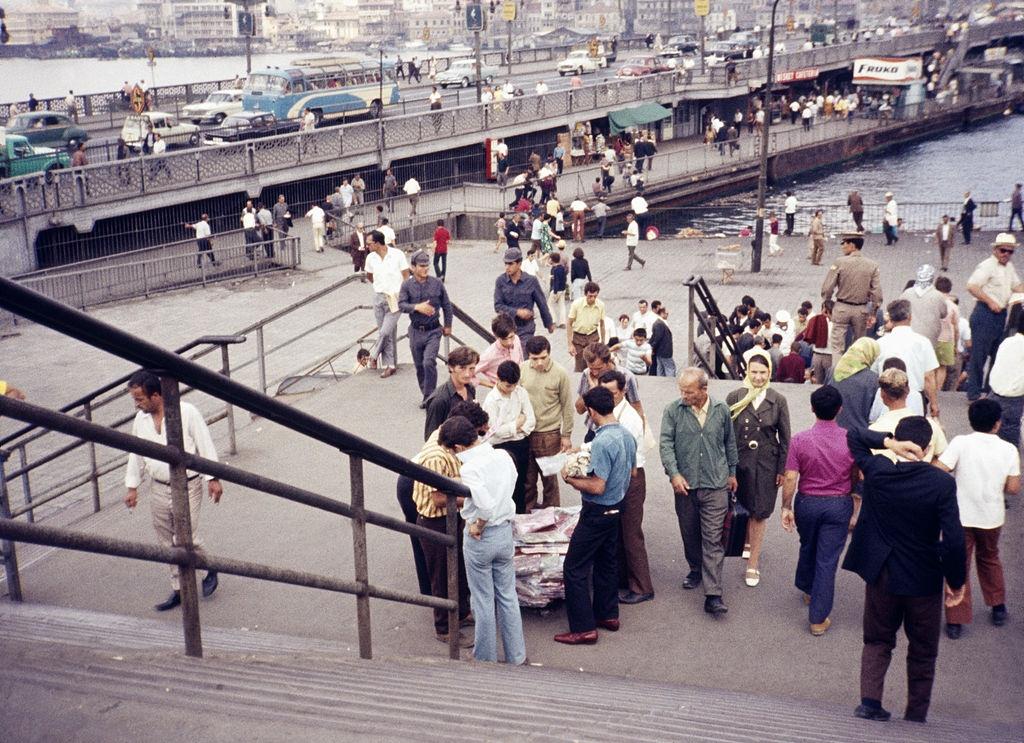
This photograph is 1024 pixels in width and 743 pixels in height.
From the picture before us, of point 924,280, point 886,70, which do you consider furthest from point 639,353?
point 886,70

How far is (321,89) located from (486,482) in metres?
39.3

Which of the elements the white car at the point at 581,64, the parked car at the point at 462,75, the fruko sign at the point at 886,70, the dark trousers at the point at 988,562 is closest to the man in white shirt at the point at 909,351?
the dark trousers at the point at 988,562

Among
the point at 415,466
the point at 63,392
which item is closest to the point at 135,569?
the point at 415,466

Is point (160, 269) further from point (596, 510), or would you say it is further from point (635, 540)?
point (596, 510)

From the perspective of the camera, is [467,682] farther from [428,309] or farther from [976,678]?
[428,309]

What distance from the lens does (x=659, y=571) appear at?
727cm

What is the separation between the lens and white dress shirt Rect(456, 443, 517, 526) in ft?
18.1

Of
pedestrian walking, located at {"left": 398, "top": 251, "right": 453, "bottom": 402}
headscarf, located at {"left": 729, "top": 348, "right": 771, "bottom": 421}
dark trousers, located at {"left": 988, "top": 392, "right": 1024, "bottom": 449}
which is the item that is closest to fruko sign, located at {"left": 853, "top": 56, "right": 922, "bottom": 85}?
pedestrian walking, located at {"left": 398, "top": 251, "right": 453, "bottom": 402}

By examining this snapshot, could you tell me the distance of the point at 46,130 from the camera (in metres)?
35.3

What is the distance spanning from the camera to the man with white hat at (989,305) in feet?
33.7

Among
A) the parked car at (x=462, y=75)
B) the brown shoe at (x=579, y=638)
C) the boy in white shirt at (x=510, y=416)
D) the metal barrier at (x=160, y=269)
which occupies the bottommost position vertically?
the metal barrier at (x=160, y=269)

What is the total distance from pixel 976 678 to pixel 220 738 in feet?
15.1

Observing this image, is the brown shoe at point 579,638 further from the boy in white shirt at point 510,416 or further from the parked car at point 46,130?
the parked car at point 46,130

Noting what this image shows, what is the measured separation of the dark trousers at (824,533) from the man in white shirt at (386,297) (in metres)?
5.92
